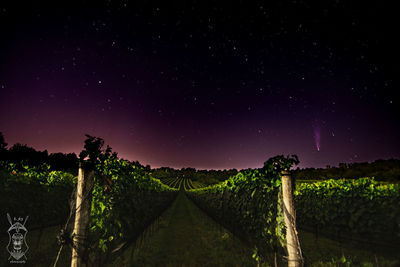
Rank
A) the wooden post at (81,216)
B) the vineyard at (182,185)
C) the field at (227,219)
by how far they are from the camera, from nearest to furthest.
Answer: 1. the wooden post at (81,216)
2. the field at (227,219)
3. the vineyard at (182,185)

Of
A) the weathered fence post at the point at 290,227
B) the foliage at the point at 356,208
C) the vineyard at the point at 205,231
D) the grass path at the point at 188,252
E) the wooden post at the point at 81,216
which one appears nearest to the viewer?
the wooden post at the point at 81,216

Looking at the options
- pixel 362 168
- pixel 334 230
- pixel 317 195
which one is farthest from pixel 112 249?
pixel 362 168

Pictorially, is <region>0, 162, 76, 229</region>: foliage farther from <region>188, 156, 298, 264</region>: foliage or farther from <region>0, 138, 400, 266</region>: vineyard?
<region>188, 156, 298, 264</region>: foliage

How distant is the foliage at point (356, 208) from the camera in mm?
8547

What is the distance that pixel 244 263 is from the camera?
7473 millimetres

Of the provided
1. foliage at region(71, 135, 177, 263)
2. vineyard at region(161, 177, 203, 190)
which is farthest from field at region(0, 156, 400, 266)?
vineyard at region(161, 177, 203, 190)

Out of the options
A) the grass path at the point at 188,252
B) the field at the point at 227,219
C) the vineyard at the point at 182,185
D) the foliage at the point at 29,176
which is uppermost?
the foliage at the point at 29,176

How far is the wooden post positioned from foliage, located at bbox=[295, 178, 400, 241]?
35.0ft

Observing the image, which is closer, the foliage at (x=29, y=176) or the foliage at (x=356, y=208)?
the foliage at (x=356, y=208)

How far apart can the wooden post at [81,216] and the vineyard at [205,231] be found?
0.03 meters

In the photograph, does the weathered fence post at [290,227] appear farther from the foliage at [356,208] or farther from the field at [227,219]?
the foliage at [356,208]

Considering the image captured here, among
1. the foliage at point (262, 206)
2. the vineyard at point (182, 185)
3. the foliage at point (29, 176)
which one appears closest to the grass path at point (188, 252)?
the foliage at point (262, 206)

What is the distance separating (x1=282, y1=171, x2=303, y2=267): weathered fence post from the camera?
388cm

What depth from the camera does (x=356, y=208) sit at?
971 cm
